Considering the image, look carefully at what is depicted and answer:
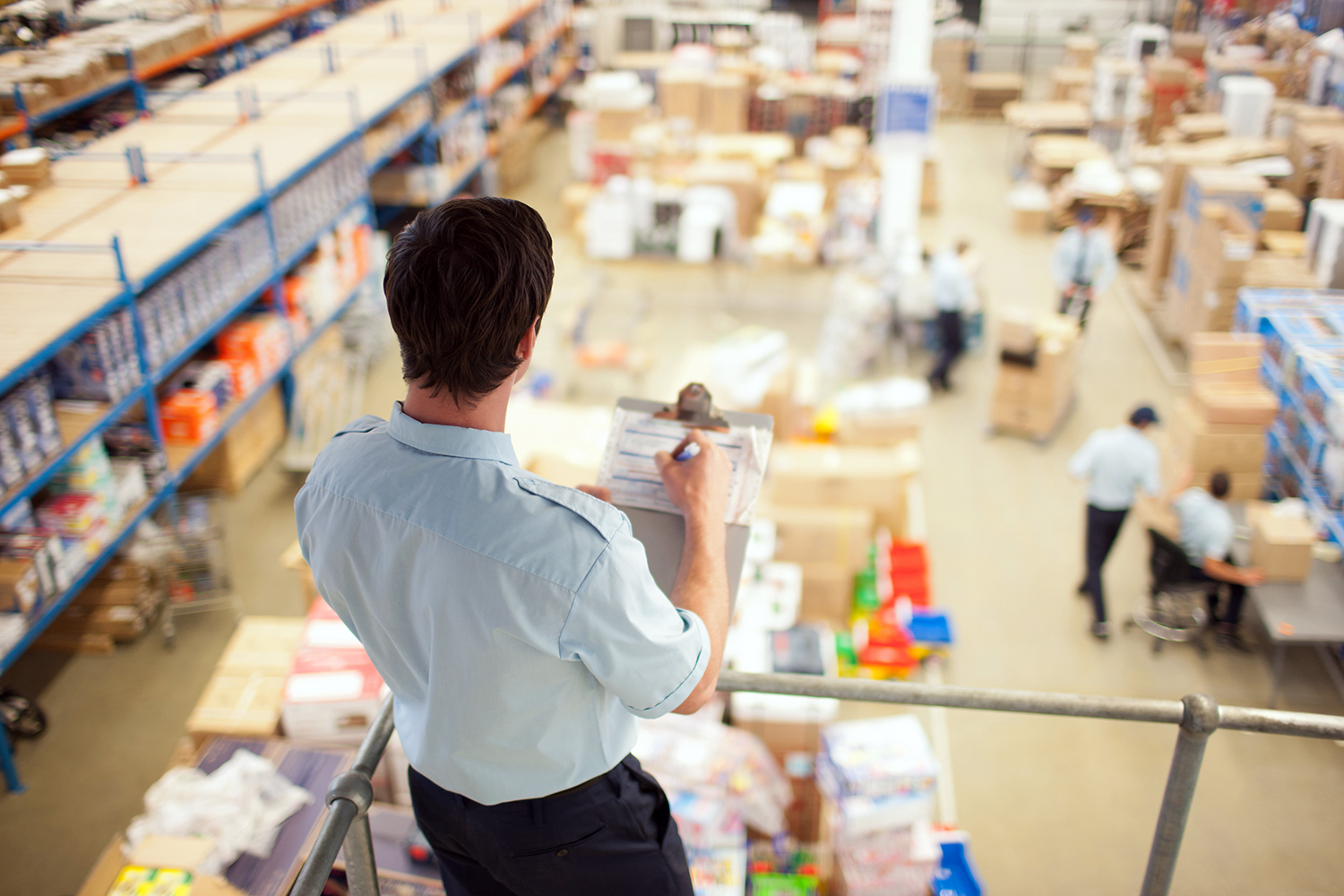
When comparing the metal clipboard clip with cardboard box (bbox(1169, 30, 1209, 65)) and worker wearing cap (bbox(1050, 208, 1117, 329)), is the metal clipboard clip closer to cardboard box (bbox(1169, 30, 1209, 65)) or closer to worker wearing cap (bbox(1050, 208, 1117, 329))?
worker wearing cap (bbox(1050, 208, 1117, 329))

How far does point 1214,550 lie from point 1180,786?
4.13m

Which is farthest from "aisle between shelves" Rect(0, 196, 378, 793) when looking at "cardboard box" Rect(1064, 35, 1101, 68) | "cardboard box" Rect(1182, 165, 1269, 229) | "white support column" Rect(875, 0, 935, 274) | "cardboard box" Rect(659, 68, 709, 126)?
"cardboard box" Rect(1064, 35, 1101, 68)

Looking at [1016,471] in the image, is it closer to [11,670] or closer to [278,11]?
[11,670]

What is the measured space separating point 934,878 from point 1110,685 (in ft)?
7.08

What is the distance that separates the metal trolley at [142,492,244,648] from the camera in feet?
19.2

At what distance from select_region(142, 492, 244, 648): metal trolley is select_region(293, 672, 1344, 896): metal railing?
453 centimetres

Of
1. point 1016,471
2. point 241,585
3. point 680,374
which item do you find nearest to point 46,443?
point 241,585

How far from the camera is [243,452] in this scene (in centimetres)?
703

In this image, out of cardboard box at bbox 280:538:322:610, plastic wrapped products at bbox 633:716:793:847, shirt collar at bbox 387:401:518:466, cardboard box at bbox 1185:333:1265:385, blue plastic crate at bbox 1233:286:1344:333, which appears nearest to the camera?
shirt collar at bbox 387:401:518:466

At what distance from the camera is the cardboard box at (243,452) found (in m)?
6.88

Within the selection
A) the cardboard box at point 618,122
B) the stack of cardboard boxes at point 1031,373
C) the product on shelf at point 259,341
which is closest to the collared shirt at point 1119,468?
the stack of cardboard boxes at point 1031,373

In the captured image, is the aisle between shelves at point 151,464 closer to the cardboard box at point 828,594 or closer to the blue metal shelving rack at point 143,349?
the blue metal shelving rack at point 143,349

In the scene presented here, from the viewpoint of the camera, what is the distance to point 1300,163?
901cm

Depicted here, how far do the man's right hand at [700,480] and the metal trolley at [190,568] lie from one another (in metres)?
4.89
